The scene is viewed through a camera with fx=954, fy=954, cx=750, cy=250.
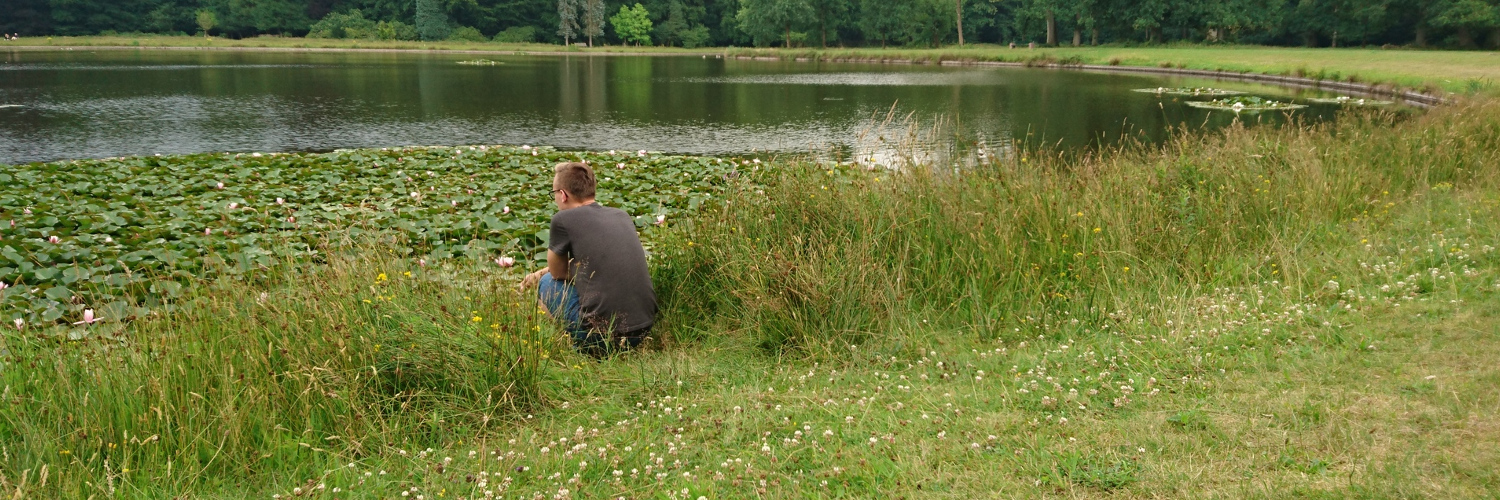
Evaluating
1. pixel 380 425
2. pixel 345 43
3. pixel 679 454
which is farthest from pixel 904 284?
pixel 345 43

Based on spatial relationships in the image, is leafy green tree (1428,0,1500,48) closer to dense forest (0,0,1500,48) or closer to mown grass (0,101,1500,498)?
dense forest (0,0,1500,48)

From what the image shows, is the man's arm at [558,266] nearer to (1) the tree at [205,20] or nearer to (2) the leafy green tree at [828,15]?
(2) the leafy green tree at [828,15]

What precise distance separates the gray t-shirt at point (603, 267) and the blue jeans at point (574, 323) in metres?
0.05

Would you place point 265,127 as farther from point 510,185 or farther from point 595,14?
point 595,14

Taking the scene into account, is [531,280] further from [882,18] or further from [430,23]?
[430,23]

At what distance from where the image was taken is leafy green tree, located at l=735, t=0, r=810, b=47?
78.8 metres

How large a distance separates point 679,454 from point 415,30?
8736cm

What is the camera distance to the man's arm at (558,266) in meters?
5.22

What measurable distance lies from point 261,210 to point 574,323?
4.68m

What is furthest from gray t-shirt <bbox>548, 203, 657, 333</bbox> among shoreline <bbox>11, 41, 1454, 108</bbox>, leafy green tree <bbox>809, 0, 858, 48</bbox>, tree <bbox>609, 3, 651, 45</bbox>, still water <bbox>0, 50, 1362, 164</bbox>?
tree <bbox>609, 3, 651, 45</bbox>

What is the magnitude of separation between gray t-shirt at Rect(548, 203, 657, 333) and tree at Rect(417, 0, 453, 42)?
83526mm

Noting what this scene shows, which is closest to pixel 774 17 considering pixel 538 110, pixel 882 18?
pixel 882 18

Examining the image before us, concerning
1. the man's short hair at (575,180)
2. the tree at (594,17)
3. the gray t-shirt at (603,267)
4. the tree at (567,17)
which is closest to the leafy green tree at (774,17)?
the tree at (594,17)

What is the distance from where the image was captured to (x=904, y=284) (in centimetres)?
571
